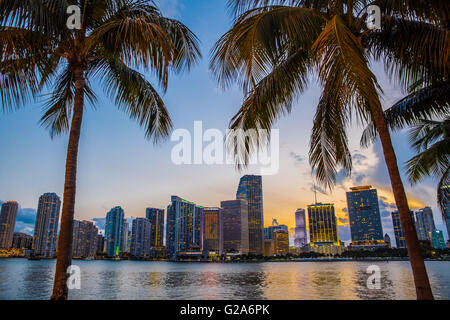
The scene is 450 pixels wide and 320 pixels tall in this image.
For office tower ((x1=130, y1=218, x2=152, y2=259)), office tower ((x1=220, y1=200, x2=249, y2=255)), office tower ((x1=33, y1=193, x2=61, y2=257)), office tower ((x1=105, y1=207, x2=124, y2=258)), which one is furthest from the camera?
office tower ((x1=220, y1=200, x2=249, y2=255))

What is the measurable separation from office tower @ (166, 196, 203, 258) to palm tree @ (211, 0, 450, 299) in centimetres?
13701

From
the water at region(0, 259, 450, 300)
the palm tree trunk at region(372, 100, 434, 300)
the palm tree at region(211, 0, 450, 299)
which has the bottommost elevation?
→ the water at region(0, 259, 450, 300)

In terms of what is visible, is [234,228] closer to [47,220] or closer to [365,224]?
[365,224]

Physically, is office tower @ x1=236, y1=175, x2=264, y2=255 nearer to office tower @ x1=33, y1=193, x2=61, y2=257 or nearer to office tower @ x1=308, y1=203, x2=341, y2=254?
office tower @ x1=308, y1=203, x2=341, y2=254

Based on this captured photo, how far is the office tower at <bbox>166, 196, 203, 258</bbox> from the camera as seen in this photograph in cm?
13788

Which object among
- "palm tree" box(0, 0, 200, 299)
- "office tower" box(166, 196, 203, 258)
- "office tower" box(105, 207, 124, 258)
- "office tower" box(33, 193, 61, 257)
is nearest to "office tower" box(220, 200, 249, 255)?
"office tower" box(166, 196, 203, 258)

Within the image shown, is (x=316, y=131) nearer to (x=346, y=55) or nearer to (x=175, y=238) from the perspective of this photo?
(x=346, y=55)

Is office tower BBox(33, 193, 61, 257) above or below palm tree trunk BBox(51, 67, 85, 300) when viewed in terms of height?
above

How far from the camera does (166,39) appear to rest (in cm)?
311
